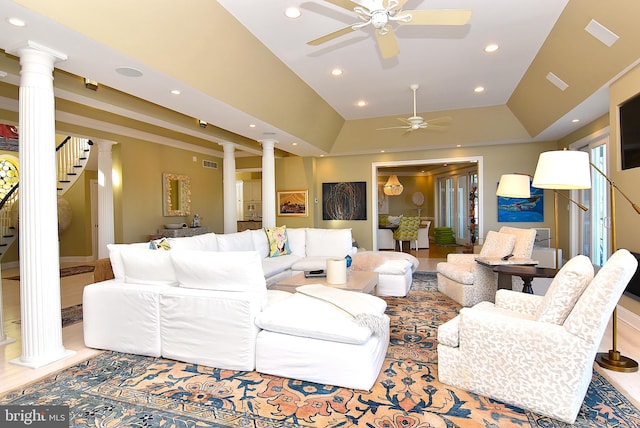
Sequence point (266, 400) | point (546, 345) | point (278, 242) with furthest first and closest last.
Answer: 1. point (278, 242)
2. point (266, 400)
3. point (546, 345)

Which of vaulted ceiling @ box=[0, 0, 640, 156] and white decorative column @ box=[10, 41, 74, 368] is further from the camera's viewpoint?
vaulted ceiling @ box=[0, 0, 640, 156]

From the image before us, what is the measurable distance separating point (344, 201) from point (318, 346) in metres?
6.62

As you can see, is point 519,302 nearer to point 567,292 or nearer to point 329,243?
point 567,292

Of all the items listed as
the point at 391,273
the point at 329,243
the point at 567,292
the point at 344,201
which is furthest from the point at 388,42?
the point at 344,201

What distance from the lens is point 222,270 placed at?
9.11ft

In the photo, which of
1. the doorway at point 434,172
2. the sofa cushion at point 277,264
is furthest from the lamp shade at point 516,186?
the doorway at point 434,172

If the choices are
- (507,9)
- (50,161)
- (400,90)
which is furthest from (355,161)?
(50,161)

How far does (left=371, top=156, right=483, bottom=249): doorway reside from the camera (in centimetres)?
807

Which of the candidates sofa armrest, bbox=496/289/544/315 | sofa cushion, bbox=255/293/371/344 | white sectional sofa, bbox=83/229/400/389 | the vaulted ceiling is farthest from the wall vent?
sofa armrest, bbox=496/289/544/315

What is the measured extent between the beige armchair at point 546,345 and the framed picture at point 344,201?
6.46m

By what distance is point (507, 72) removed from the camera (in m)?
5.18

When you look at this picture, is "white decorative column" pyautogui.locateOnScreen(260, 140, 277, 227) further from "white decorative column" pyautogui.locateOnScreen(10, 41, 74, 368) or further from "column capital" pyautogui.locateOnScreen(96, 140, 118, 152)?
"white decorative column" pyautogui.locateOnScreen(10, 41, 74, 368)

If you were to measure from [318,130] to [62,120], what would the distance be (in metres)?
4.50

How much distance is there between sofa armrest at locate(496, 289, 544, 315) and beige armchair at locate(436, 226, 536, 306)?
136 centimetres
